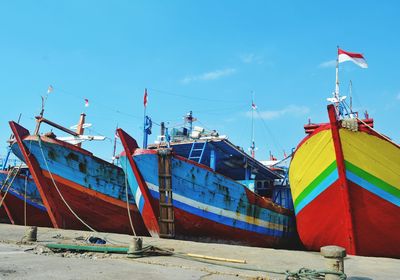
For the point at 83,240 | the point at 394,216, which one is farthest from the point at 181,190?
the point at 394,216

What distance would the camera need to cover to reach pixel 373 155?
8.27m

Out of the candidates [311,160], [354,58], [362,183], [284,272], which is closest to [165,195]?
[311,160]

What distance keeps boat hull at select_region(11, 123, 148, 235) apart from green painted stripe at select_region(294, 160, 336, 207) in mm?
6095

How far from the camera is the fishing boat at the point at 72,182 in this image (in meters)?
11.8

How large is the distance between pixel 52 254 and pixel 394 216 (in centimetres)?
748

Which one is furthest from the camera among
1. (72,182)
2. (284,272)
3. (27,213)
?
(27,213)

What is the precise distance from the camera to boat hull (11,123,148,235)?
11.8 m

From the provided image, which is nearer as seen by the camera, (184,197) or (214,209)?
(184,197)

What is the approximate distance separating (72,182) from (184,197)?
411 cm

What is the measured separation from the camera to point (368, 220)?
8.34 meters

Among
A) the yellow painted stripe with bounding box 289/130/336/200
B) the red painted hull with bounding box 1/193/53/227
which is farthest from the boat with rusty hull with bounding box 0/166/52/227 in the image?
the yellow painted stripe with bounding box 289/130/336/200

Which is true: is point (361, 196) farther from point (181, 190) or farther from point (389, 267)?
point (181, 190)

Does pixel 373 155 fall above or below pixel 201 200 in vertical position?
above

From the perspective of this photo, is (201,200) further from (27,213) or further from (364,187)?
(27,213)
